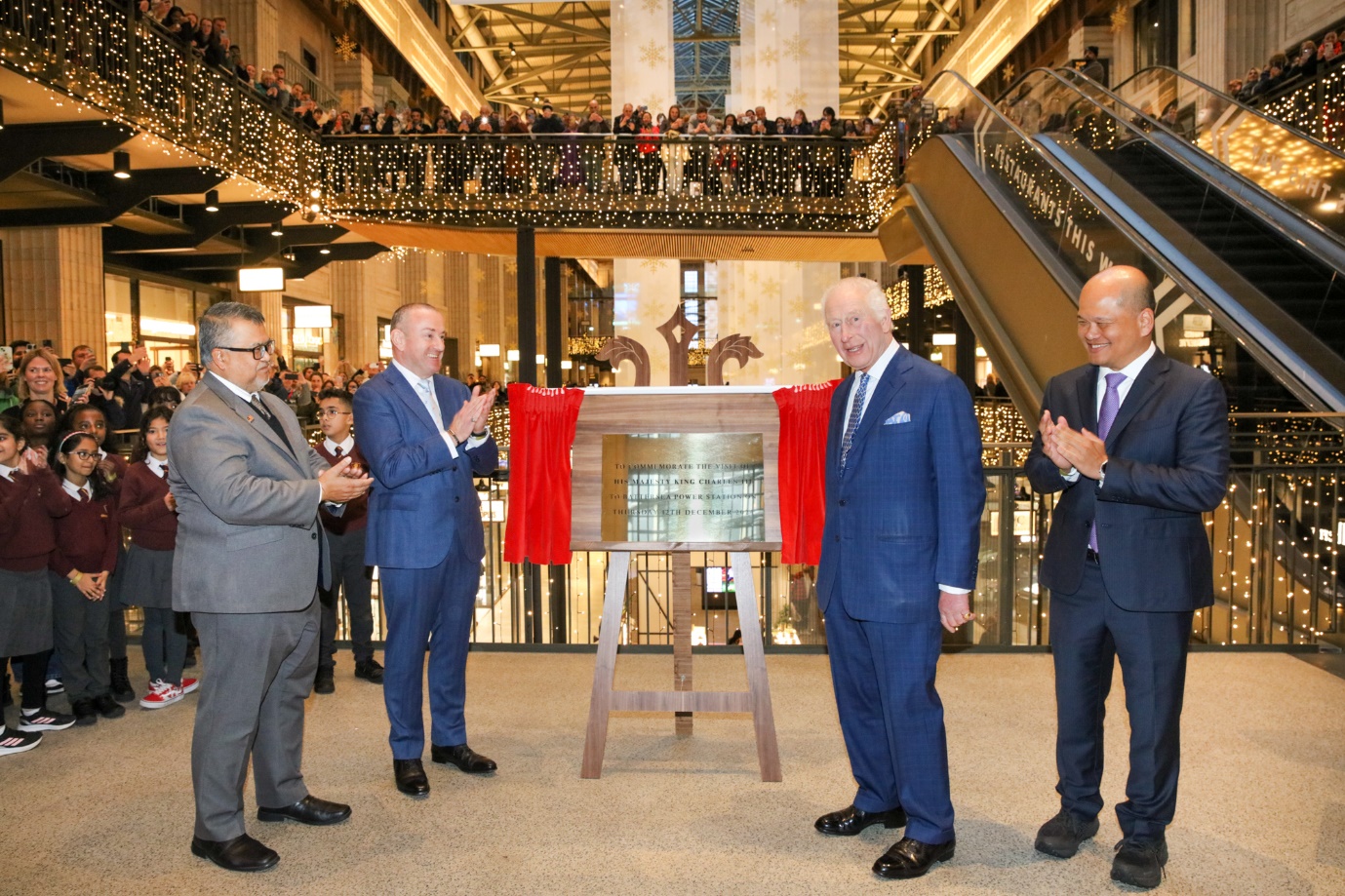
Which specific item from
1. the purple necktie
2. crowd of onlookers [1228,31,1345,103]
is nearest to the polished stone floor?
the purple necktie

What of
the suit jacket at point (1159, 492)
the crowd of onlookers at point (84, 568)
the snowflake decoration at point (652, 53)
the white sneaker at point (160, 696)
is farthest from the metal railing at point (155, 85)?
the suit jacket at point (1159, 492)

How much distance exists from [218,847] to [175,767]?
1.13m

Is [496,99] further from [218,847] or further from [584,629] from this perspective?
[218,847]

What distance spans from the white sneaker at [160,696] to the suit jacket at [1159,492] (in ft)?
14.1

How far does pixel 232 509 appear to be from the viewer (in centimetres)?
303

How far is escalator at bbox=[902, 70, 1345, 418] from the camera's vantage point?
5.92 metres

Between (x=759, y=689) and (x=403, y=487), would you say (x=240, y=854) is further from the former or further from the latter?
(x=759, y=689)

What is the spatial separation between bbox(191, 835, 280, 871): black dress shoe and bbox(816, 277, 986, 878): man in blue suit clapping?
1.98 metres

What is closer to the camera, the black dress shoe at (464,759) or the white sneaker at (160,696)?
the black dress shoe at (464,759)

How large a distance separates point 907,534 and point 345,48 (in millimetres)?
25508

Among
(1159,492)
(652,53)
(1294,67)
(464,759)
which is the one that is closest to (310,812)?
(464,759)

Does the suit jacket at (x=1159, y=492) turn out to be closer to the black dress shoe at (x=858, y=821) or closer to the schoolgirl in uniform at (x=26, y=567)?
the black dress shoe at (x=858, y=821)

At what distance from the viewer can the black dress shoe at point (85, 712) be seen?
4.70 m

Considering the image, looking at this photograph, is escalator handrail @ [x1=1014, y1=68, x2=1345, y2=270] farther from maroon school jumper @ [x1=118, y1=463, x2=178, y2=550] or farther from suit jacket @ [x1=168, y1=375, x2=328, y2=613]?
maroon school jumper @ [x1=118, y1=463, x2=178, y2=550]
